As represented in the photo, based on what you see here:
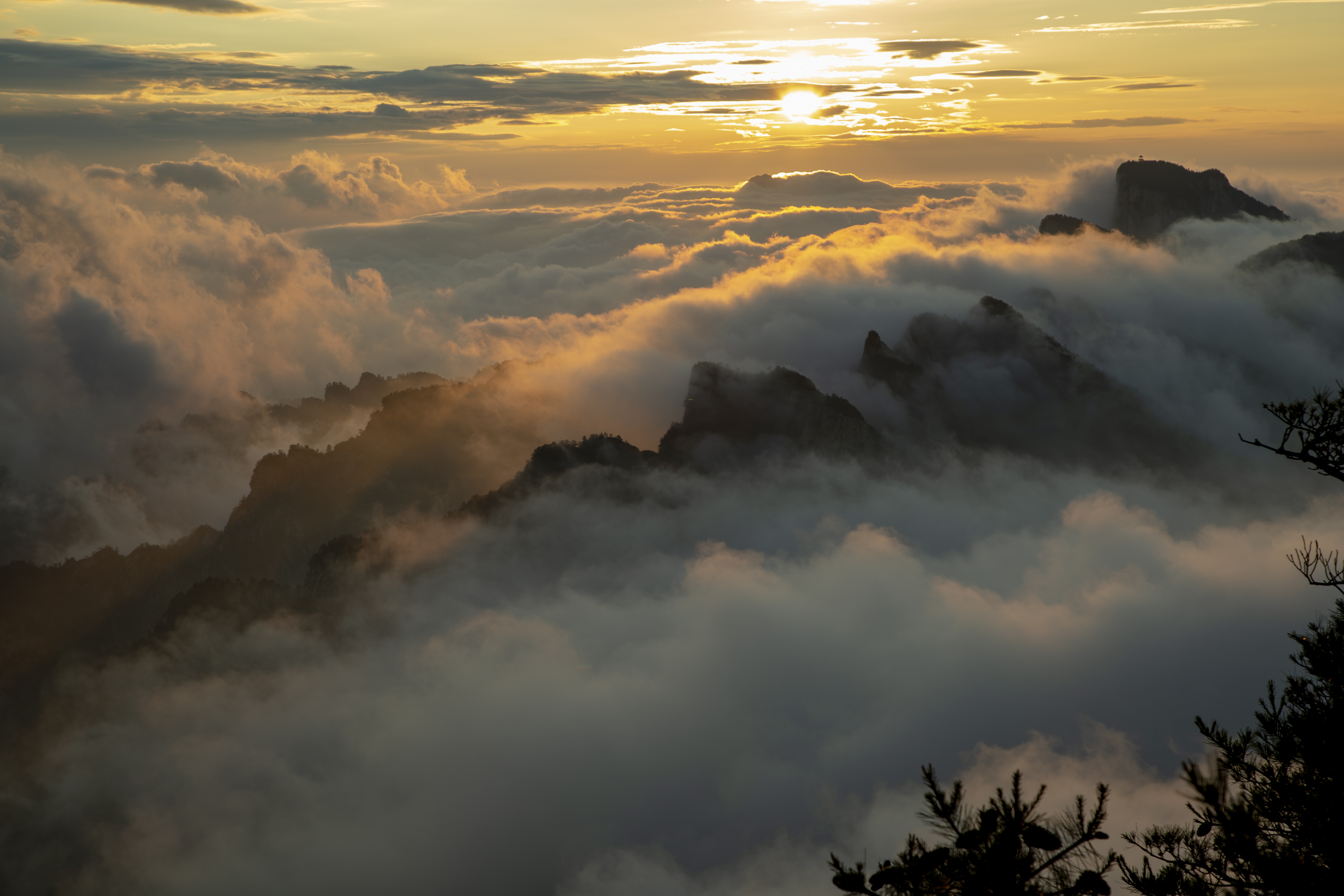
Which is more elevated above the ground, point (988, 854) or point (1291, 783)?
point (988, 854)

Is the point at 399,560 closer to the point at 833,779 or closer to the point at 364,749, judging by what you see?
the point at 364,749

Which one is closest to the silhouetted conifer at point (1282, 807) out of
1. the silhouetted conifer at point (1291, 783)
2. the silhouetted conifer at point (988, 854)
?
the silhouetted conifer at point (1291, 783)

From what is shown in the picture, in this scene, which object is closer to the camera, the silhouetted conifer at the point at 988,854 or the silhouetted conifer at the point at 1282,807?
the silhouetted conifer at the point at 988,854

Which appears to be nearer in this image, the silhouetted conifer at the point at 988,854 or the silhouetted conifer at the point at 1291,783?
the silhouetted conifer at the point at 988,854

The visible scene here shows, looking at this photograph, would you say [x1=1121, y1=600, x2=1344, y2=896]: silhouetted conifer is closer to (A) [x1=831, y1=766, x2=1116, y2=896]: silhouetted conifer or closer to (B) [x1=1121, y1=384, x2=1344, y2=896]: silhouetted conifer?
(B) [x1=1121, y1=384, x2=1344, y2=896]: silhouetted conifer

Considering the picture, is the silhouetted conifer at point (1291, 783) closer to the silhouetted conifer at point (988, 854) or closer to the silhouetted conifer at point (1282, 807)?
the silhouetted conifer at point (1282, 807)

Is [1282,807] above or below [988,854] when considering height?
below

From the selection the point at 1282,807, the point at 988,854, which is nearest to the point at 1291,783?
the point at 1282,807

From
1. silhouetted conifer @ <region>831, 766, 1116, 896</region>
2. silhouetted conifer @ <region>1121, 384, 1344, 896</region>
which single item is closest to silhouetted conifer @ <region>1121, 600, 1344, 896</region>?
silhouetted conifer @ <region>1121, 384, 1344, 896</region>

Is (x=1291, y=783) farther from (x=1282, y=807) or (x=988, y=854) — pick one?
(x=988, y=854)

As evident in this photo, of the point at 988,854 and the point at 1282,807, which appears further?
the point at 1282,807

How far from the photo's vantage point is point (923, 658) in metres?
172

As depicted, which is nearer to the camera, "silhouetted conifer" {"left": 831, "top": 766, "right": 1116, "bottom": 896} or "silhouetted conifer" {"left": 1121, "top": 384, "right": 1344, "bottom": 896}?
"silhouetted conifer" {"left": 831, "top": 766, "right": 1116, "bottom": 896}

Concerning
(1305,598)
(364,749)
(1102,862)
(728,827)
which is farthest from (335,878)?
(1305,598)
